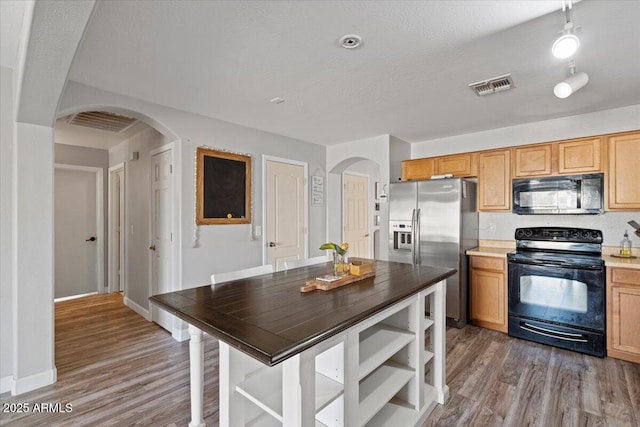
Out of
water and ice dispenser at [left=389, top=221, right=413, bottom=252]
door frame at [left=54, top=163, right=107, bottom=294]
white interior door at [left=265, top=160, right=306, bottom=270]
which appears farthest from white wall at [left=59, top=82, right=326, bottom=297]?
door frame at [left=54, top=163, right=107, bottom=294]

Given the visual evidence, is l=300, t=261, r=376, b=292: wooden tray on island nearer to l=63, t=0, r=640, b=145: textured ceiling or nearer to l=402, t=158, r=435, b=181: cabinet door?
l=63, t=0, r=640, b=145: textured ceiling

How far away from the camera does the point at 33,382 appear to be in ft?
7.64

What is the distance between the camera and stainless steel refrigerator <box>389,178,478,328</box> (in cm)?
357

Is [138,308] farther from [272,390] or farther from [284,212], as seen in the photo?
[272,390]

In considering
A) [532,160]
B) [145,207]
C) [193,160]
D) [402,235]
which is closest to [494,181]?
[532,160]

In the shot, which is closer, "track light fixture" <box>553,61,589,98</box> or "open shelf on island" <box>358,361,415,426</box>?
"open shelf on island" <box>358,361,415,426</box>

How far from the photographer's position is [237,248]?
148 inches

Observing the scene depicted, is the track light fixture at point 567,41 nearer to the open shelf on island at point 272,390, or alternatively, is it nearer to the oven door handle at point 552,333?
the open shelf on island at point 272,390

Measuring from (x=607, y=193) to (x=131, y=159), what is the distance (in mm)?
5584

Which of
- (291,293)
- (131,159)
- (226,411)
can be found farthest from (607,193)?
(131,159)

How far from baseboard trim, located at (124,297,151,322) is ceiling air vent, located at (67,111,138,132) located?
2.34m

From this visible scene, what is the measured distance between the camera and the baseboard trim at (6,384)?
2.28m

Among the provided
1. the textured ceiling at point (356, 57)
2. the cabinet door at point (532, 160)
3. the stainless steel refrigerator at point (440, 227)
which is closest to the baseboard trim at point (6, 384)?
the textured ceiling at point (356, 57)

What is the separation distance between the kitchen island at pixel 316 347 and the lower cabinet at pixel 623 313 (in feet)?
5.57
